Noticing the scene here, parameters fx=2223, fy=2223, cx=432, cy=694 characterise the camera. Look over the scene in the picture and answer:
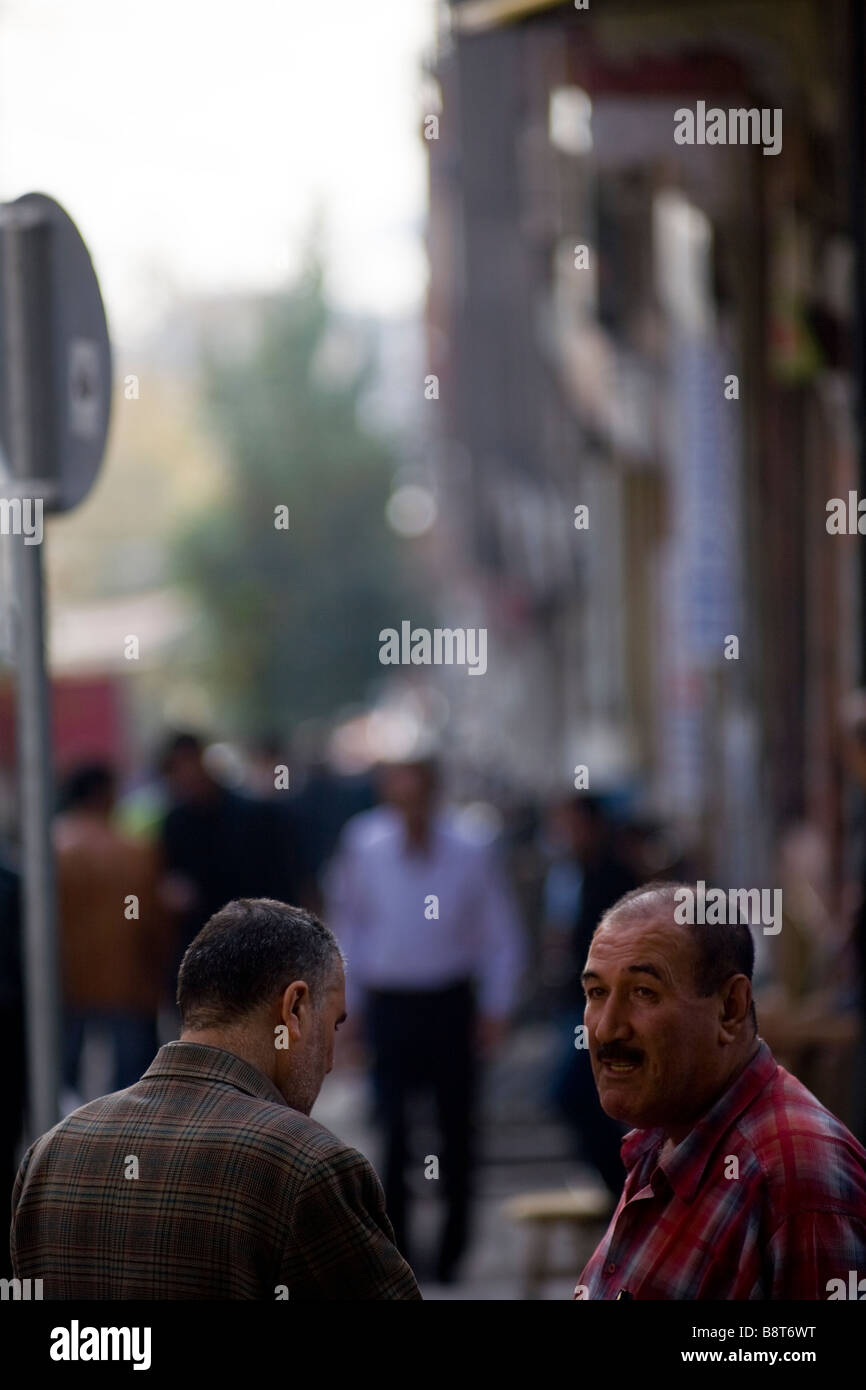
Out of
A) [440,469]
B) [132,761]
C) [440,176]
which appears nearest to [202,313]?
[440,469]

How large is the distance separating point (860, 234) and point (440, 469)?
39092 millimetres

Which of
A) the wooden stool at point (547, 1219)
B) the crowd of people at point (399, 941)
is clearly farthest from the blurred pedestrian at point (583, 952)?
the wooden stool at point (547, 1219)

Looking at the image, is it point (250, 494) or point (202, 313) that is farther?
Result: point (202, 313)

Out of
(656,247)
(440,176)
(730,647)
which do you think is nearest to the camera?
(730,647)

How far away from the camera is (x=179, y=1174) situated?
8.42 ft

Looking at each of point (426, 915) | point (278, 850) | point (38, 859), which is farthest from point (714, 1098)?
point (278, 850)

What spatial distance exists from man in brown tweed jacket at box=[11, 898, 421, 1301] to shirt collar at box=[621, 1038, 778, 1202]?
339mm

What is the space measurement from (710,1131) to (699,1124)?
2 centimetres

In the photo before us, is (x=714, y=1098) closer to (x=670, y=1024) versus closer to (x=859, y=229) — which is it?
(x=670, y=1024)

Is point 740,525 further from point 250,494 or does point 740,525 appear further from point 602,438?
point 250,494

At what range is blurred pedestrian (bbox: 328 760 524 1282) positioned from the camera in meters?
7.96

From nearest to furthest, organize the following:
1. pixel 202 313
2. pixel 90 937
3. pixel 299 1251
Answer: pixel 299 1251, pixel 90 937, pixel 202 313

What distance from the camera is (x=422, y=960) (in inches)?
314

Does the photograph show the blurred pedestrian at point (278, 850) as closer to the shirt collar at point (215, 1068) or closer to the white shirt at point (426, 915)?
the white shirt at point (426, 915)
